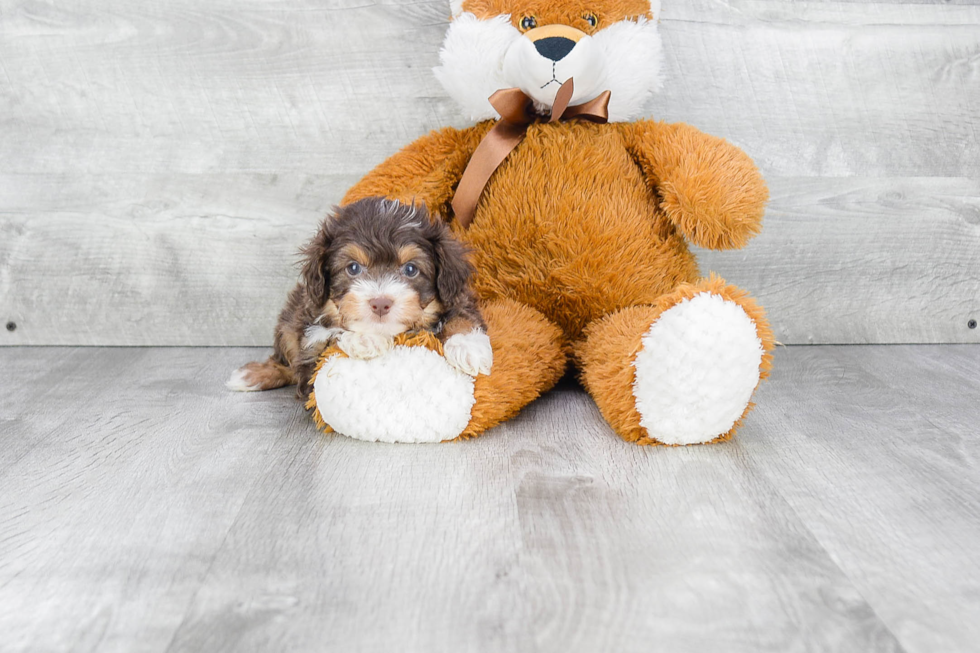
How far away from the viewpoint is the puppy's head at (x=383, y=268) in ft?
4.89

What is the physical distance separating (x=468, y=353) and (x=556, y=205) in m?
0.45

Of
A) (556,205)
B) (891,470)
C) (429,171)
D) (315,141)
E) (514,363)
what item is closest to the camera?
(891,470)

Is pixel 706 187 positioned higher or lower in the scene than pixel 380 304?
higher

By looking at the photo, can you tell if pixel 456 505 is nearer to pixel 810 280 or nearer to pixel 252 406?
pixel 252 406

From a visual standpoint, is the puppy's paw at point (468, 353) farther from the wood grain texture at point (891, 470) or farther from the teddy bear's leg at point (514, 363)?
the wood grain texture at point (891, 470)

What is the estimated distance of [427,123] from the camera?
7.44ft

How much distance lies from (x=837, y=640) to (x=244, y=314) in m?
1.84

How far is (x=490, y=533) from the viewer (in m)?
1.20

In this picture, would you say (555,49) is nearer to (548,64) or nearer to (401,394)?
(548,64)

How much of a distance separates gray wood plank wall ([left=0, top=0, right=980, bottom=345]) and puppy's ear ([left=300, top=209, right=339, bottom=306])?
80 centimetres

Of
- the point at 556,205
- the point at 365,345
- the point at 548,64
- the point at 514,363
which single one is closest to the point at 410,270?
the point at 365,345

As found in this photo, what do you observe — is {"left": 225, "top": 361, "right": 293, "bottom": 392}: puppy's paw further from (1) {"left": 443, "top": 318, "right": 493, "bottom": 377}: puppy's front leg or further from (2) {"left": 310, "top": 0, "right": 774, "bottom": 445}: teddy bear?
(1) {"left": 443, "top": 318, "right": 493, "bottom": 377}: puppy's front leg

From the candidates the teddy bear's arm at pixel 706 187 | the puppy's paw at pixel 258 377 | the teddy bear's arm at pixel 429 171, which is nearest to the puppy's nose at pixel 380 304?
the teddy bear's arm at pixel 429 171

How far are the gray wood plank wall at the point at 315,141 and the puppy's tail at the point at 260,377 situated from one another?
A: 45 centimetres
